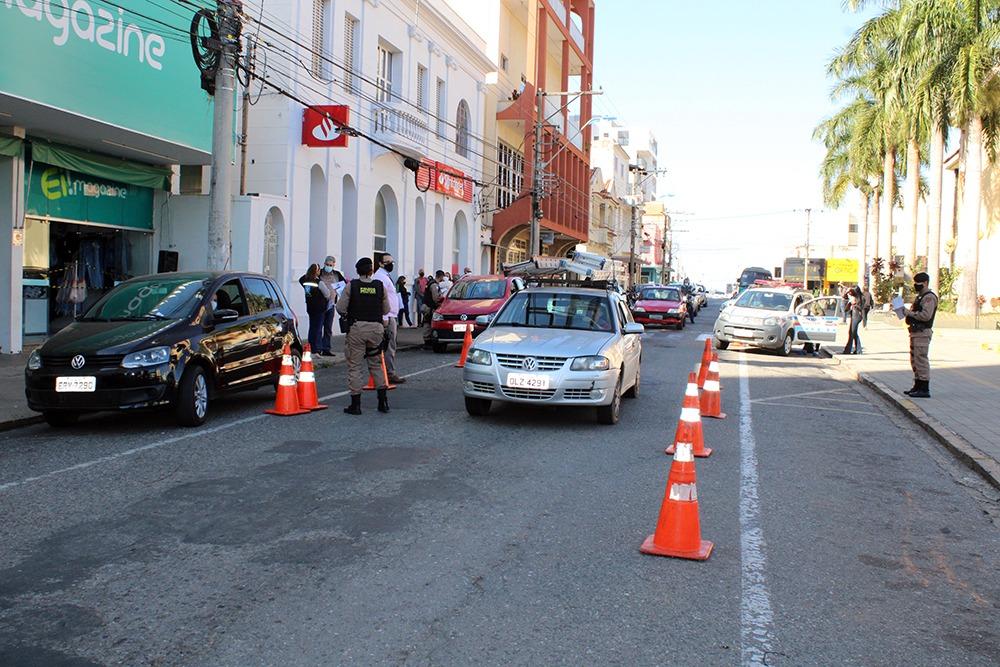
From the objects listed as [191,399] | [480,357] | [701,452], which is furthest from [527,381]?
[191,399]

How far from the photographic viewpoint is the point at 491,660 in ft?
12.5

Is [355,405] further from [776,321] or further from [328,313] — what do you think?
[776,321]

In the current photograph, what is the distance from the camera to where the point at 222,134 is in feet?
45.8

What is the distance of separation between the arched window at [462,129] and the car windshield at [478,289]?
40.6 feet

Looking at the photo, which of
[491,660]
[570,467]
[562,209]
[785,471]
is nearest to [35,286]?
[570,467]

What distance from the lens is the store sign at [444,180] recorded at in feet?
90.5

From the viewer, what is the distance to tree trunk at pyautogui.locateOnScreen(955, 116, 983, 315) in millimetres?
37344

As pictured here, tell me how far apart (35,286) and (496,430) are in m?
10.6

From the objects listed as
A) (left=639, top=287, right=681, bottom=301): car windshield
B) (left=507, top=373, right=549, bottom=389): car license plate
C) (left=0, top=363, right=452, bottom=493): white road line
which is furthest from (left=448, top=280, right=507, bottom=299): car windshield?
(left=639, top=287, right=681, bottom=301): car windshield

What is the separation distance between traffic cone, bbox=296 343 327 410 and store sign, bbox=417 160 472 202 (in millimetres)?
17652

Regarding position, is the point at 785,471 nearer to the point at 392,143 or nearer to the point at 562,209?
the point at 392,143

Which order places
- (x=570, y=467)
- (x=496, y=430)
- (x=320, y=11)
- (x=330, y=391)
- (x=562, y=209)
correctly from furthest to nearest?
(x=562, y=209), (x=320, y=11), (x=330, y=391), (x=496, y=430), (x=570, y=467)

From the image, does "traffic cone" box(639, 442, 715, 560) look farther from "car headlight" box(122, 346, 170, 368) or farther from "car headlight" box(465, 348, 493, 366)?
"car headlight" box(122, 346, 170, 368)

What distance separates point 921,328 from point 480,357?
738 cm
